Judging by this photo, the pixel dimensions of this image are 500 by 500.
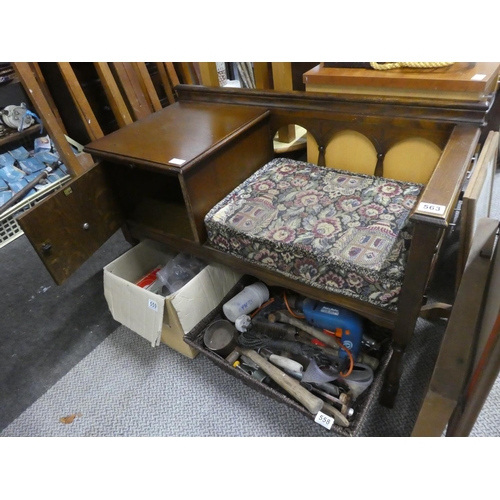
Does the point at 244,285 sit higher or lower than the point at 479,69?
lower

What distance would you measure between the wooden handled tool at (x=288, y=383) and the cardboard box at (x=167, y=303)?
0.22 metres

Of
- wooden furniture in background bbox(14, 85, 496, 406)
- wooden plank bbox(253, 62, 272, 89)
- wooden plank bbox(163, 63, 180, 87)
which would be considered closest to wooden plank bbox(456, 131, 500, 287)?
wooden furniture in background bbox(14, 85, 496, 406)

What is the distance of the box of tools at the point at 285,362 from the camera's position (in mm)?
1015

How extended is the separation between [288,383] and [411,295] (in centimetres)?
46

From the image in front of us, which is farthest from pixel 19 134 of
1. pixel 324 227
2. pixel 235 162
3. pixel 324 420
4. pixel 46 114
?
pixel 324 420

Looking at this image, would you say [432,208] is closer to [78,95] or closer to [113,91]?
[113,91]

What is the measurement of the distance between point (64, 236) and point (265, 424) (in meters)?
0.90

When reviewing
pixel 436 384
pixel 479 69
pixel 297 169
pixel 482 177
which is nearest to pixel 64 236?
pixel 297 169

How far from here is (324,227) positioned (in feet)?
3.63

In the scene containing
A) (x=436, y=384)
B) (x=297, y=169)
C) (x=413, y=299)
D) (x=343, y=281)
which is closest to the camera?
(x=436, y=384)

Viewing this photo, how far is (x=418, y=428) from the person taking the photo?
0.82 meters

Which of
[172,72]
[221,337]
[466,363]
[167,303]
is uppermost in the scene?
[172,72]

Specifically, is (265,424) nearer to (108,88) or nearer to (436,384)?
(436,384)

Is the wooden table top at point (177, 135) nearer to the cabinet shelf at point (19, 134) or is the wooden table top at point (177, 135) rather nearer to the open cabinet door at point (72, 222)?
the open cabinet door at point (72, 222)
